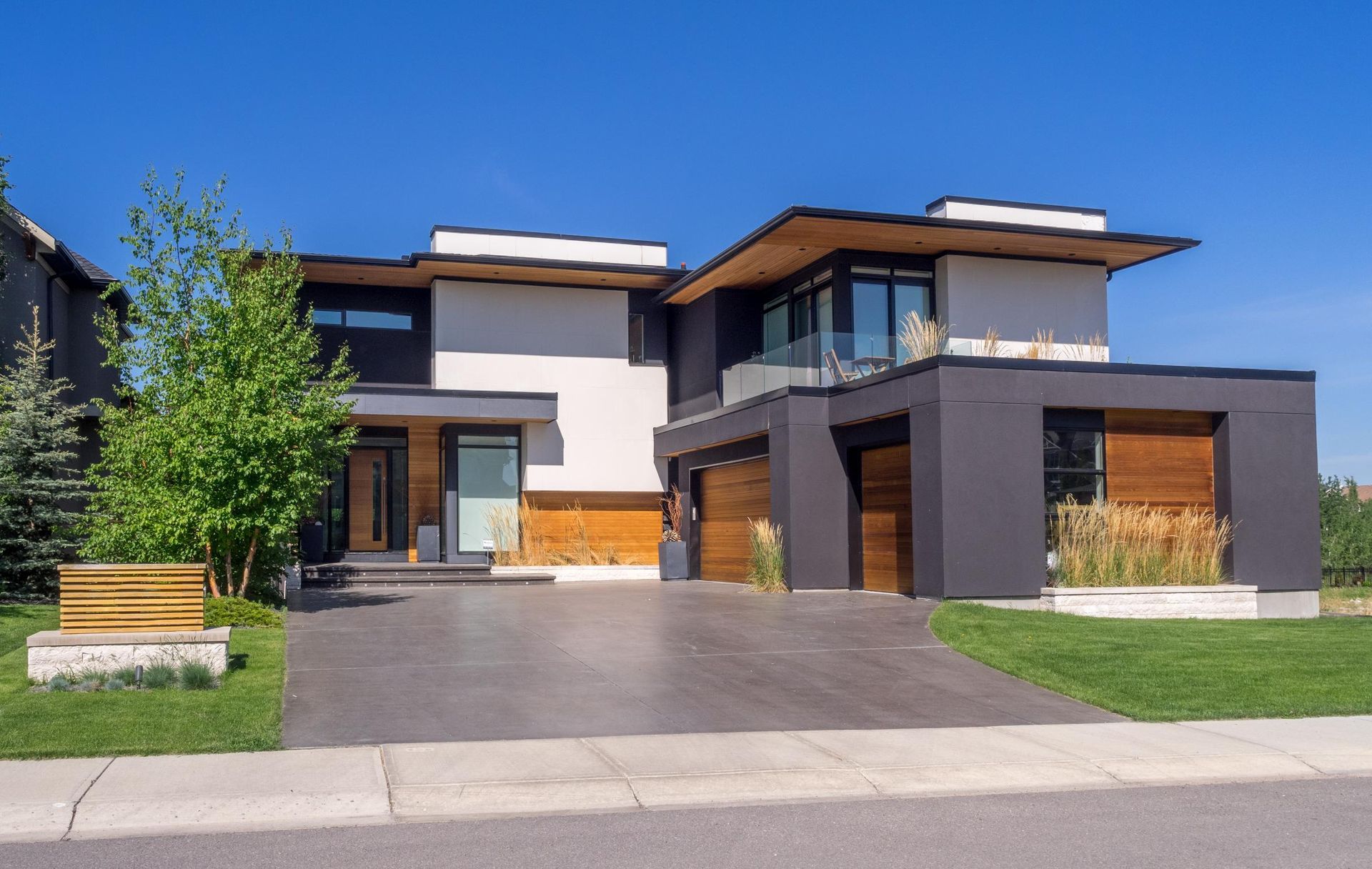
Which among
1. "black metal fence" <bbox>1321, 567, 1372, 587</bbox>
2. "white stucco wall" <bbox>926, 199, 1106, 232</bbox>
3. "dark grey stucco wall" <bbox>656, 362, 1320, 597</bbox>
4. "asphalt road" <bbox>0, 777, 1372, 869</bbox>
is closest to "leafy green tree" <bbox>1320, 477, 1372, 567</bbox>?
"black metal fence" <bbox>1321, 567, 1372, 587</bbox>

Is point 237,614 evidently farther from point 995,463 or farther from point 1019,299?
point 1019,299

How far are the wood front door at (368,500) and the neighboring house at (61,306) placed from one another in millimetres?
5363

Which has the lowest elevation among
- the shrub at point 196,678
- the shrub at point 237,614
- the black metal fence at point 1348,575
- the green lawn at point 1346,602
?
the black metal fence at point 1348,575

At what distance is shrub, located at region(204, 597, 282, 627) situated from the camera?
1406cm

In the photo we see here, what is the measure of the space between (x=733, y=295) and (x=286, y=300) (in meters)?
11.0

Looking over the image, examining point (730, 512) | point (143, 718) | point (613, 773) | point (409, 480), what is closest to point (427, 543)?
point (409, 480)

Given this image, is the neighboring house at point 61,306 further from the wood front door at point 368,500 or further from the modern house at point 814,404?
the wood front door at point 368,500

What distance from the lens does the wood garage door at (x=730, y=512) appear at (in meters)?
22.6

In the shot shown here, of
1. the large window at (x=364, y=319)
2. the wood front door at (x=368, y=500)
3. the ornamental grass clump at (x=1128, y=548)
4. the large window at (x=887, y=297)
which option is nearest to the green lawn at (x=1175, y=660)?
the ornamental grass clump at (x=1128, y=548)

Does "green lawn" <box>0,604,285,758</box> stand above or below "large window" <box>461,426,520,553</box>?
below

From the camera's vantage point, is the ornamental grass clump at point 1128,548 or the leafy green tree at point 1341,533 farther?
the leafy green tree at point 1341,533

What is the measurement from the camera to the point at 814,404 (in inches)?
815

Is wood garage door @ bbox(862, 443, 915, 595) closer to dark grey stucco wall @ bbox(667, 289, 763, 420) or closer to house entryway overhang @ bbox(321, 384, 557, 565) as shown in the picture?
dark grey stucco wall @ bbox(667, 289, 763, 420)

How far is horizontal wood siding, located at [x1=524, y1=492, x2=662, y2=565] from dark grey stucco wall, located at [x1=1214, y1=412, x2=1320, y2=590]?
13025 mm
